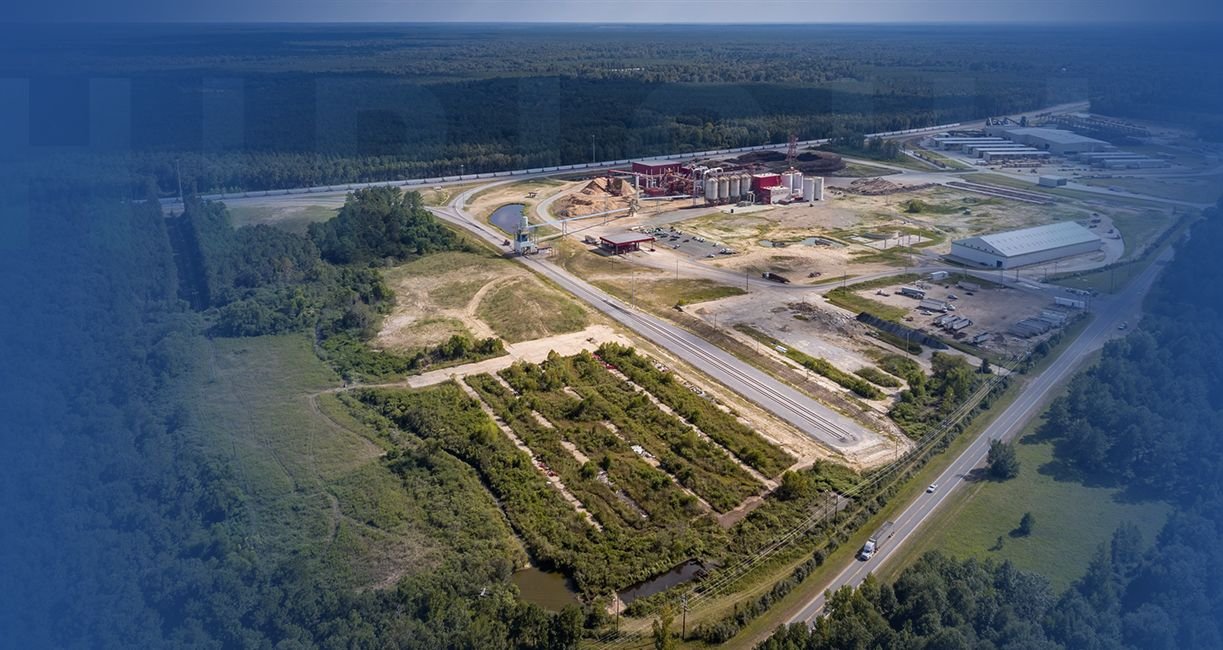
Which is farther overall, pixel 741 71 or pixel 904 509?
pixel 741 71

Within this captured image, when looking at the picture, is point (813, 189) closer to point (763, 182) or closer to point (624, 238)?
point (763, 182)

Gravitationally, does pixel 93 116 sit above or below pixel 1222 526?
above

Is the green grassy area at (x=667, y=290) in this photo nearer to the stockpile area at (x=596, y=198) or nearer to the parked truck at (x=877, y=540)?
the stockpile area at (x=596, y=198)

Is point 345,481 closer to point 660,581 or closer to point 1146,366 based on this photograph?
point 660,581

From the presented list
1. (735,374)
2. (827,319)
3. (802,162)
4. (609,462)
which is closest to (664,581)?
(609,462)

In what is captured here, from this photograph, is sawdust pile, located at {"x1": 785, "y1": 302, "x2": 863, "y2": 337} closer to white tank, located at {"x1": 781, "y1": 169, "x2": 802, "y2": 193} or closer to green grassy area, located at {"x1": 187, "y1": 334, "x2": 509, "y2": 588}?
green grassy area, located at {"x1": 187, "y1": 334, "x2": 509, "y2": 588}

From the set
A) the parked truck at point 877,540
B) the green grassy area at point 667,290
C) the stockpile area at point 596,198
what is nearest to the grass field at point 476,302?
the green grassy area at point 667,290

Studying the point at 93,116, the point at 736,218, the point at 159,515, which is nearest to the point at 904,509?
the point at 159,515

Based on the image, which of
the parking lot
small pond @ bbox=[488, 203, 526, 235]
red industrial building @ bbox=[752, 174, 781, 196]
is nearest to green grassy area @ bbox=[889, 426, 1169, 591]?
the parking lot
